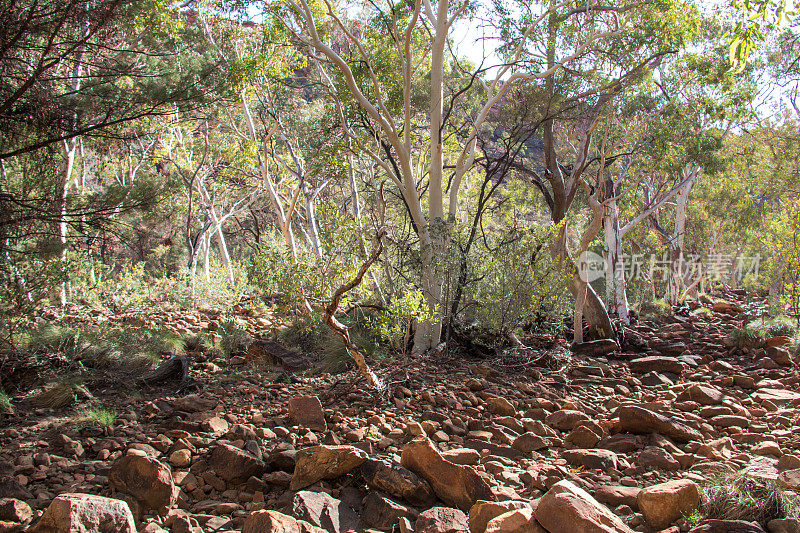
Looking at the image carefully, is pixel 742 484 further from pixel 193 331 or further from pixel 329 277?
pixel 193 331

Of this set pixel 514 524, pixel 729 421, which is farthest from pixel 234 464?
pixel 729 421

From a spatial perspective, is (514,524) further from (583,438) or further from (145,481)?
(145,481)

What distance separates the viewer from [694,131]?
38.3ft

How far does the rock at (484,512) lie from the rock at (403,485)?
39 centimetres

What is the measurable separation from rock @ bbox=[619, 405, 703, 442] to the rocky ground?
0.01 meters

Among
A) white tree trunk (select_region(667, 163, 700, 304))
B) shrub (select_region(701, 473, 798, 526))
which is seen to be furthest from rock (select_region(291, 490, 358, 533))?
white tree trunk (select_region(667, 163, 700, 304))

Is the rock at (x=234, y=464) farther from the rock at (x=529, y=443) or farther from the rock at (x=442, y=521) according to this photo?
the rock at (x=529, y=443)

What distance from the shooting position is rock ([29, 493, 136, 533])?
2324 mm

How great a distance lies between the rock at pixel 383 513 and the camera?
2719 mm

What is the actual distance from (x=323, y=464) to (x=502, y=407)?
2075 millimetres

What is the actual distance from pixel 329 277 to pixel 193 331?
434 centimetres

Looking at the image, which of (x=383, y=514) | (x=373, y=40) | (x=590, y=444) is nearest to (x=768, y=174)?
(x=373, y=40)

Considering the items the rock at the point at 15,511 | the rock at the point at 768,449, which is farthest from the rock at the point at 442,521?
the rock at the point at 768,449

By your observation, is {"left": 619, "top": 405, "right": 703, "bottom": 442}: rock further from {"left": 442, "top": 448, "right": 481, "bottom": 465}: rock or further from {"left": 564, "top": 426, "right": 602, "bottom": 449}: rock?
{"left": 442, "top": 448, "right": 481, "bottom": 465}: rock
